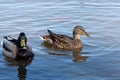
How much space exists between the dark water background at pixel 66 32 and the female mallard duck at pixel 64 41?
0.33 meters

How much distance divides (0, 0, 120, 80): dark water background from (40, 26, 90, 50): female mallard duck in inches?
12.9

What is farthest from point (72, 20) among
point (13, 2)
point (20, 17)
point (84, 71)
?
point (84, 71)

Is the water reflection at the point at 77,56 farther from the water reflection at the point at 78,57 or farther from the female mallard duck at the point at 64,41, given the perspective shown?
the female mallard duck at the point at 64,41

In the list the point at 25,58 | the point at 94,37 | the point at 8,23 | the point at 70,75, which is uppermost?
the point at 8,23

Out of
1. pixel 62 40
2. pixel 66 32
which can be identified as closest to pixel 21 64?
pixel 62 40

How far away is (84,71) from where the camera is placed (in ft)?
41.0

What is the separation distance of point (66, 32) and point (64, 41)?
1823 millimetres

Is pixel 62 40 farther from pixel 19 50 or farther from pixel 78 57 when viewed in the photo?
pixel 19 50

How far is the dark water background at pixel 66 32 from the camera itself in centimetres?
1240

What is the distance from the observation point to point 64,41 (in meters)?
15.2

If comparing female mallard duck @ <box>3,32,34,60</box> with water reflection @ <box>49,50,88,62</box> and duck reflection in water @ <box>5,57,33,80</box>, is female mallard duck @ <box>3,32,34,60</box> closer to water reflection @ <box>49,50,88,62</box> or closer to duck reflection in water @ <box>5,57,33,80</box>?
duck reflection in water @ <box>5,57,33,80</box>

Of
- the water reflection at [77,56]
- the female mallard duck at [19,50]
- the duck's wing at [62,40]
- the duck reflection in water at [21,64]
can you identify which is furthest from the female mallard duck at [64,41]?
the duck reflection in water at [21,64]

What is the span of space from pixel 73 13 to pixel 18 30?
390 centimetres

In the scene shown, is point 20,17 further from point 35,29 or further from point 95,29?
point 95,29
